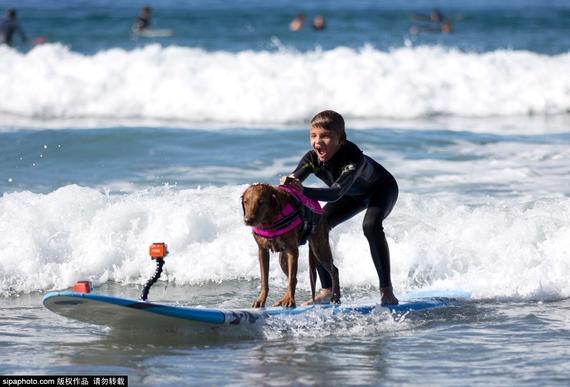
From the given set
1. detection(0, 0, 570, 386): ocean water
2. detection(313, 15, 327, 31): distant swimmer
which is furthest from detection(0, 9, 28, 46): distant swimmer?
detection(313, 15, 327, 31): distant swimmer

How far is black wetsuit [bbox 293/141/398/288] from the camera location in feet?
23.8

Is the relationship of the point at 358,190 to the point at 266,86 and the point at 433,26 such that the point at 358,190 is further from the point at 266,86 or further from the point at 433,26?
the point at 433,26

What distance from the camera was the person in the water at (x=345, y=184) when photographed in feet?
23.4

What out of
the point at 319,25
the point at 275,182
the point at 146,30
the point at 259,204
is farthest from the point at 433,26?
the point at 259,204

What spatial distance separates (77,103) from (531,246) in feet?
38.1

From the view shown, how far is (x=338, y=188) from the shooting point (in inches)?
281

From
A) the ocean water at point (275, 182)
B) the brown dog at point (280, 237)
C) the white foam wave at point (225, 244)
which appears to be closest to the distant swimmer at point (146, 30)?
the ocean water at point (275, 182)

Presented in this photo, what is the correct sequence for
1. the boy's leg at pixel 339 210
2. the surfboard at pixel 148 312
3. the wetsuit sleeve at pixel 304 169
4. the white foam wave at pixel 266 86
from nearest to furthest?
the surfboard at pixel 148 312 < the wetsuit sleeve at pixel 304 169 < the boy's leg at pixel 339 210 < the white foam wave at pixel 266 86

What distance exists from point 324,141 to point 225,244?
3.09 metres

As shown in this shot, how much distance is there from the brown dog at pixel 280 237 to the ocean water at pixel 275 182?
33 centimetres

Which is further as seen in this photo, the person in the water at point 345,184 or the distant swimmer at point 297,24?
the distant swimmer at point 297,24

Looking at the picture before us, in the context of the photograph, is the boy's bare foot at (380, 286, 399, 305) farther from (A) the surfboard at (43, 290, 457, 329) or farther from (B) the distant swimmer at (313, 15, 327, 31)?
(B) the distant swimmer at (313, 15, 327, 31)

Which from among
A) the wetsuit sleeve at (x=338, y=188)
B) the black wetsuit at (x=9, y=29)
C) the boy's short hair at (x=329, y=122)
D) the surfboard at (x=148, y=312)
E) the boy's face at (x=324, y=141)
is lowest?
the surfboard at (x=148, y=312)

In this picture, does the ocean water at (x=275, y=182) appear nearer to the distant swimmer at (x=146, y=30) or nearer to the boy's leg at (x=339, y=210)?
the boy's leg at (x=339, y=210)
